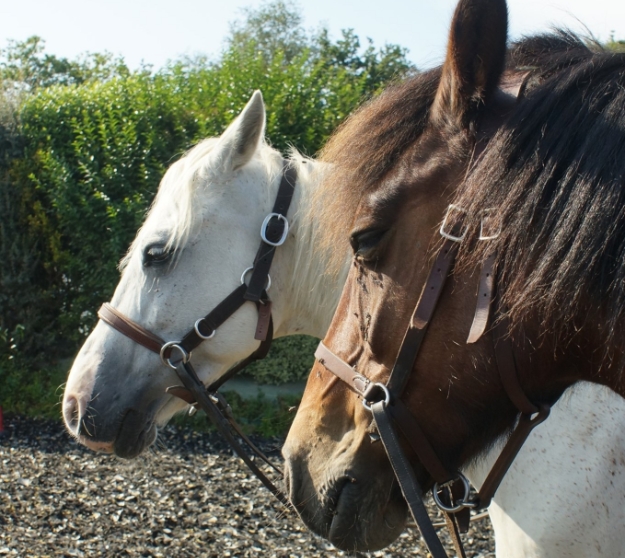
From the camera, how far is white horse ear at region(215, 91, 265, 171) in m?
2.41

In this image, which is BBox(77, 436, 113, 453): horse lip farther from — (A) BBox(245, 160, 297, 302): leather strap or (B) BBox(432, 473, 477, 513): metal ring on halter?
(B) BBox(432, 473, 477, 513): metal ring on halter

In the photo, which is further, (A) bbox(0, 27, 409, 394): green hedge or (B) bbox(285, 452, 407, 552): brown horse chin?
(A) bbox(0, 27, 409, 394): green hedge

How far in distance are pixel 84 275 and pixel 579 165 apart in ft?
18.4

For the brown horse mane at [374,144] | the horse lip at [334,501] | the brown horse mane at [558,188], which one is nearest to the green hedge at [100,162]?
the brown horse mane at [374,144]

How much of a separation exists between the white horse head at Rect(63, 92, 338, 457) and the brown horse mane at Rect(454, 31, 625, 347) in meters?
1.24

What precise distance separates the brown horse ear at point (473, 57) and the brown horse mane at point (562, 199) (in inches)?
3.5

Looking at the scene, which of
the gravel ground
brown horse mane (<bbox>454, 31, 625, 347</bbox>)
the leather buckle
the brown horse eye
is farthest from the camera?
the gravel ground

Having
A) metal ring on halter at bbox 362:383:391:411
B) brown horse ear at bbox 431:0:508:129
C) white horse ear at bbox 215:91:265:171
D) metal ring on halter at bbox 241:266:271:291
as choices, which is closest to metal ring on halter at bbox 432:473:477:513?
metal ring on halter at bbox 362:383:391:411

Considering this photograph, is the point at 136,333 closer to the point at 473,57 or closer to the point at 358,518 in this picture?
the point at 358,518

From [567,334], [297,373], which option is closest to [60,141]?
[297,373]

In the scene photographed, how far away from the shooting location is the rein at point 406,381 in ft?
3.76

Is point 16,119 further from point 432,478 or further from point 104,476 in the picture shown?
point 432,478

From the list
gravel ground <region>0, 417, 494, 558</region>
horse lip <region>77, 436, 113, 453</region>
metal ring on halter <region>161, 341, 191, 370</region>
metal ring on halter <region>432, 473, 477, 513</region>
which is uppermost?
metal ring on halter <region>432, 473, 477, 513</region>

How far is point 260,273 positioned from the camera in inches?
94.1
